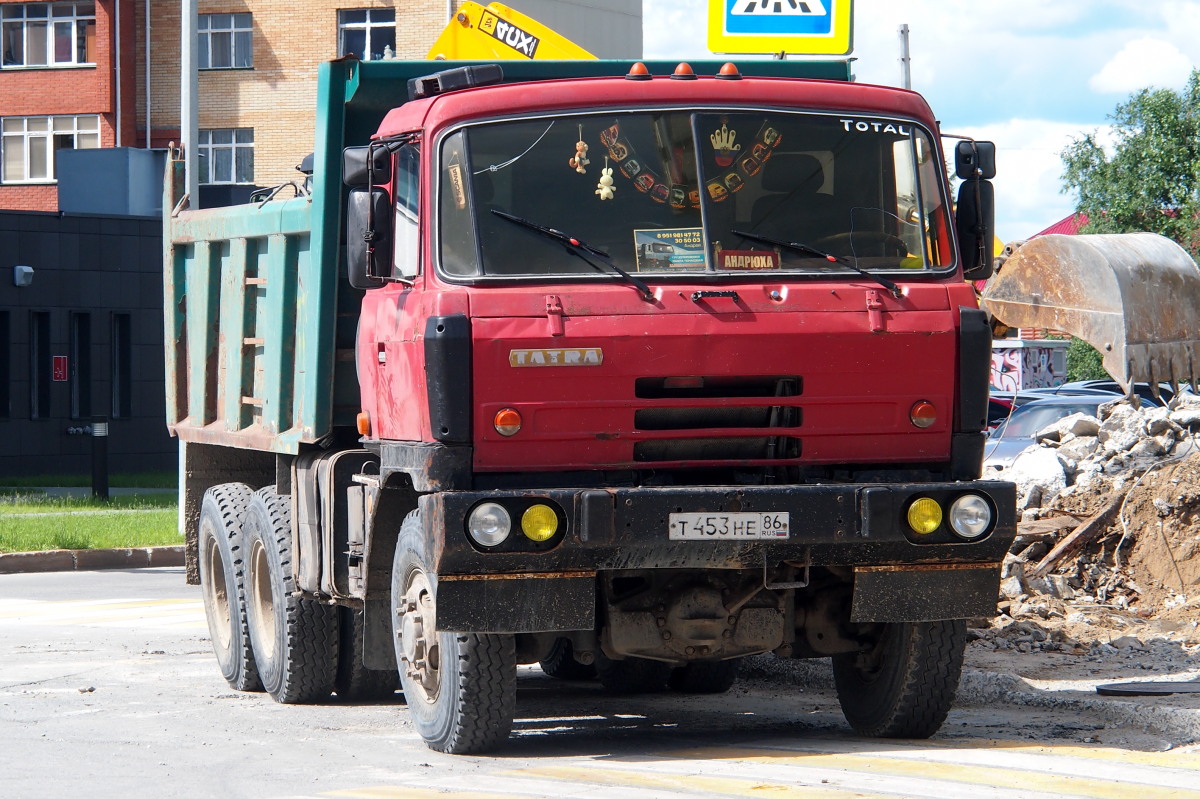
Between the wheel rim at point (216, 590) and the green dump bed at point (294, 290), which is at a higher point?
the green dump bed at point (294, 290)

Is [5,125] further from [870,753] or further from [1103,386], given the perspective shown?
[870,753]

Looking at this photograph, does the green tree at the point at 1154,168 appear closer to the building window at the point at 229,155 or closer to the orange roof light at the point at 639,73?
the building window at the point at 229,155

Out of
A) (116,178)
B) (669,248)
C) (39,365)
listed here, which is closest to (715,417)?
(669,248)

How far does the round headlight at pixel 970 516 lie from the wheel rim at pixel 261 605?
412 centimetres

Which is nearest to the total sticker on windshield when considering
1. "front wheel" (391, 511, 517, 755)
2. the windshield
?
the windshield

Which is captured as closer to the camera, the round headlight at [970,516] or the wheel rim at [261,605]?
the round headlight at [970,516]

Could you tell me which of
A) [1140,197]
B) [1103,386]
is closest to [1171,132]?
[1140,197]

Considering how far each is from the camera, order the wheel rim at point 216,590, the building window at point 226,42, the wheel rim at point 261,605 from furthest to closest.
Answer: the building window at point 226,42 < the wheel rim at point 216,590 < the wheel rim at point 261,605

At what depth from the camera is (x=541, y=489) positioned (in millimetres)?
6988

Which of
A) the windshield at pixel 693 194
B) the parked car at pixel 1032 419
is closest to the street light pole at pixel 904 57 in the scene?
the parked car at pixel 1032 419

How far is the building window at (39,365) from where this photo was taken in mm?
31797

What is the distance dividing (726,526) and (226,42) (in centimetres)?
4373

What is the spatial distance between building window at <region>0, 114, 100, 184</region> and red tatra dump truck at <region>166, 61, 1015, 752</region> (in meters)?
43.1

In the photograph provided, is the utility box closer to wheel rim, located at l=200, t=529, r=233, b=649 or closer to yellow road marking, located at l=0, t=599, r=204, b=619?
yellow road marking, located at l=0, t=599, r=204, b=619
